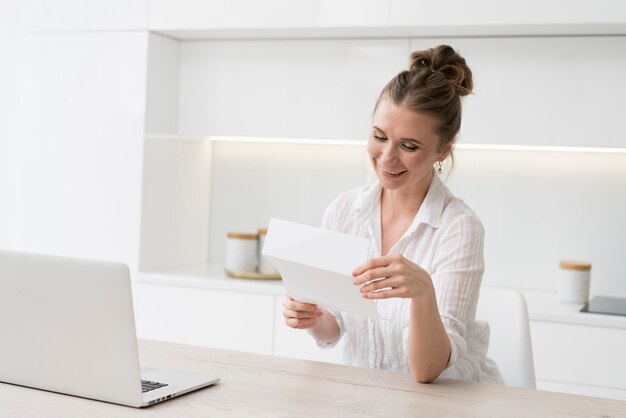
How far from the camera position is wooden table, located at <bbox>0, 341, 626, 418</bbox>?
56.5 inches

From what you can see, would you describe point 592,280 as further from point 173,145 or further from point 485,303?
point 173,145

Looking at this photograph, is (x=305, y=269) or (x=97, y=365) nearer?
(x=97, y=365)

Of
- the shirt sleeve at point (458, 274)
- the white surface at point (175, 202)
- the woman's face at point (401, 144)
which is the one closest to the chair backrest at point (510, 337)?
the shirt sleeve at point (458, 274)

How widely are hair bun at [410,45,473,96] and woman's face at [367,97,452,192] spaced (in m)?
0.12

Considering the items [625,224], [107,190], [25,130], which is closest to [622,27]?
[625,224]

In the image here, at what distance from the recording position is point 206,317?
10.9ft

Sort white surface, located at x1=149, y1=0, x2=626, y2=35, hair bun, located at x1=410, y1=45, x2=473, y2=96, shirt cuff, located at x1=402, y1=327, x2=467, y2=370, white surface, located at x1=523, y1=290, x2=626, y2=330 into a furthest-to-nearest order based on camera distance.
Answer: white surface, located at x1=149, y1=0, x2=626, y2=35 → white surface, located at x1=523, y1=290, x2=626, y2=330 → hair bun, located at x1=410, y1=45, x2=473, y2=96 → shirt cuff, located at x1=402, y1=327, x2=467, y2=370

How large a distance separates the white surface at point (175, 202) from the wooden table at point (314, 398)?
1.68 meters

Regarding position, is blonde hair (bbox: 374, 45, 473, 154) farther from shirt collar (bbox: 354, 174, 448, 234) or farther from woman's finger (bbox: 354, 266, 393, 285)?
woman's finger (bbox: 354, 266, 393, 285)

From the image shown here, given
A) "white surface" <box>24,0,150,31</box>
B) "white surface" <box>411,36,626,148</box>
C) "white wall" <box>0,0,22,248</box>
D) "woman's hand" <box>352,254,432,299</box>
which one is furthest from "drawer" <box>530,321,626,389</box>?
"white wall" <box>0,0,22,248</box>

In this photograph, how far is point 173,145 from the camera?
3596 mm

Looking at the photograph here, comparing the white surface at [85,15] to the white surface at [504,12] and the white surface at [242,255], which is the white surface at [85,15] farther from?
the white surface at [504,12]

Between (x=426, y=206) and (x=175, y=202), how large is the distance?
5.90 feet

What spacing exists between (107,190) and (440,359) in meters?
2.07
